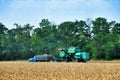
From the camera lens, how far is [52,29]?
89438 millimetres

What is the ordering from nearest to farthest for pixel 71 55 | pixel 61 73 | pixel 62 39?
1. pixel 61 73
2. pixel 71 55
3. pixel 62 39

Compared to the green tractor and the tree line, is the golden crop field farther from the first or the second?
the tree line

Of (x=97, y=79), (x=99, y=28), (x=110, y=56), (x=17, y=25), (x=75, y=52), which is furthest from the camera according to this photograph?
(x=17, y=25)

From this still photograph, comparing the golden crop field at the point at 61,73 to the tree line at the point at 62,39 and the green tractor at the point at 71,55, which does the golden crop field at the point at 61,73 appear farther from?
the tree line at the point at 62,39

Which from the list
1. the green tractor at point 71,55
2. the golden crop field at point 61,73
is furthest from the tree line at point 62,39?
the golden crop field at point 61,73

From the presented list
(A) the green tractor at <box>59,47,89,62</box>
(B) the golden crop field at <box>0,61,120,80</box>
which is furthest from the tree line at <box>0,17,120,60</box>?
(B) the golden crop field at <box>0,61,120,80</box>

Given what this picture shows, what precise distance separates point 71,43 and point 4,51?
15901 mm

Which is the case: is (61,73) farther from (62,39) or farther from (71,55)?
(62,39)

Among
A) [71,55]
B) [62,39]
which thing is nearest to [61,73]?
[71,55]

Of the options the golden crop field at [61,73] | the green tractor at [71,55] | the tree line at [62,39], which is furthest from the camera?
the tree line at [62,39]

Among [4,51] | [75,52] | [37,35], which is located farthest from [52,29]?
[75,52]

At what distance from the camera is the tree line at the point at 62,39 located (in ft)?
230

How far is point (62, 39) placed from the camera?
273 ft

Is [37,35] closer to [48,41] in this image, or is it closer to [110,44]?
[48,41]
